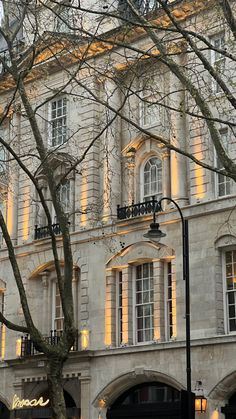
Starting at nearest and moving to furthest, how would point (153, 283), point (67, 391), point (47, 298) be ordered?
point (153, 283) → point (67, 391) → point (47, 298)

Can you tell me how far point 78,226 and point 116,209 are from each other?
6.61 ft

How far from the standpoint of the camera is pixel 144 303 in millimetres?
29656

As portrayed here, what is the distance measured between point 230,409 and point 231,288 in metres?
3.85

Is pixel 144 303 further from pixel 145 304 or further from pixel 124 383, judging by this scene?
pixel 124 383

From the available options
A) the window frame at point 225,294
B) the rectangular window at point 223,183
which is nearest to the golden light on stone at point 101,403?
the window frame at point 225,294

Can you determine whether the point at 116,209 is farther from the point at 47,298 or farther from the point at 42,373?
the point at 42,373

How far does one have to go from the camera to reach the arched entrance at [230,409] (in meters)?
26.2

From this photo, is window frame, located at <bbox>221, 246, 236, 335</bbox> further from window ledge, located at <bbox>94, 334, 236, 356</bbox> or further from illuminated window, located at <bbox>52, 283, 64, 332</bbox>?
illuminated window, located at <bbox>52, 283, 64, 332</bbox>

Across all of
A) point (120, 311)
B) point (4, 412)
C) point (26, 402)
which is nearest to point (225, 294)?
point (120, 311)

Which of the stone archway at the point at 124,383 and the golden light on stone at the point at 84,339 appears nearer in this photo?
the stone archway at the point at 124,383

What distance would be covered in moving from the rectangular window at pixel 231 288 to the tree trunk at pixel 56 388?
28.6 feet

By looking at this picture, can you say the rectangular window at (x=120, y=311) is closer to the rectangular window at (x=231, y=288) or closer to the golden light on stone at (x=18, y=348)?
the rectangular window at (x=231, y=288)

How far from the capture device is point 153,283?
2942 cm

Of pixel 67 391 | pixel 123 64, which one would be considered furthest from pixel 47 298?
pixel 123 64
